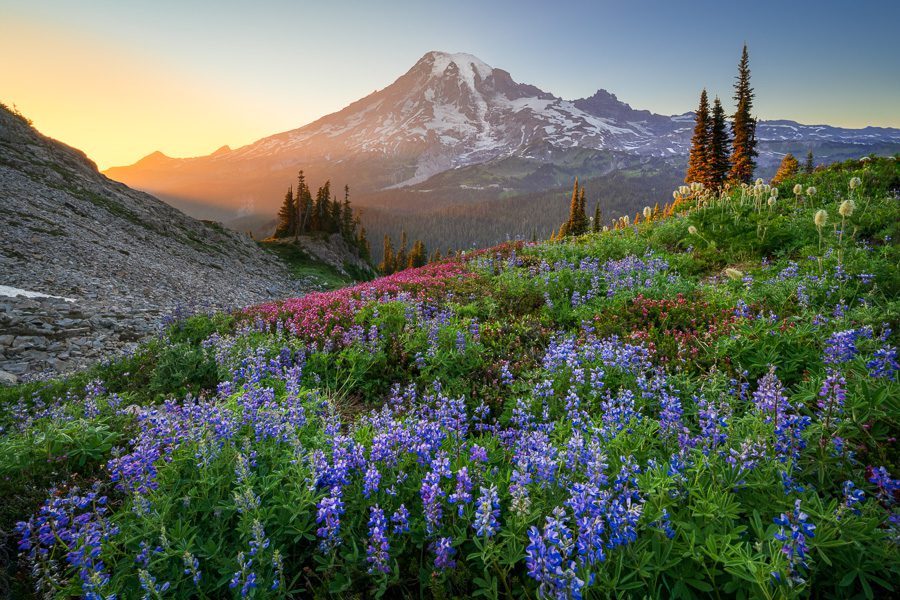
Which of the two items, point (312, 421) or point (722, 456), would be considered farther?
point (312, 421)

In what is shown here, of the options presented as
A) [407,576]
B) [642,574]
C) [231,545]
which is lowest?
[407,576]

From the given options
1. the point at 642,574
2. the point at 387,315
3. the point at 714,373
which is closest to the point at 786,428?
the point at 714,373

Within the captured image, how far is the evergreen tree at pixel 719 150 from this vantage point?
120 feet

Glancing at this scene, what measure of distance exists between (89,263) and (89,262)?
18cm

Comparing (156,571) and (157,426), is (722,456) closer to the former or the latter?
(156,571)

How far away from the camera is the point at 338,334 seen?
775 centimetres

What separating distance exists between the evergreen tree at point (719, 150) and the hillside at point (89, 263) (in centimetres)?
4167

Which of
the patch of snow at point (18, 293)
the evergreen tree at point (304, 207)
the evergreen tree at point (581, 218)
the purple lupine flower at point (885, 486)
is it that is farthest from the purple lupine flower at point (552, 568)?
the evergreen tree at point (304, 207)

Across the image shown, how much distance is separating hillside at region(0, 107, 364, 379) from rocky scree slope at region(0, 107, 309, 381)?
0.05 m

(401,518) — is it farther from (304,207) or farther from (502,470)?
(304,207)

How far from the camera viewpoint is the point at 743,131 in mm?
37406

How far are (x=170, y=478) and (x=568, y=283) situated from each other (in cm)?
850

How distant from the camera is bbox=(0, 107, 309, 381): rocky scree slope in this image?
35.3ft

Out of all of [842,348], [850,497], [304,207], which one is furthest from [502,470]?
[304,207]
